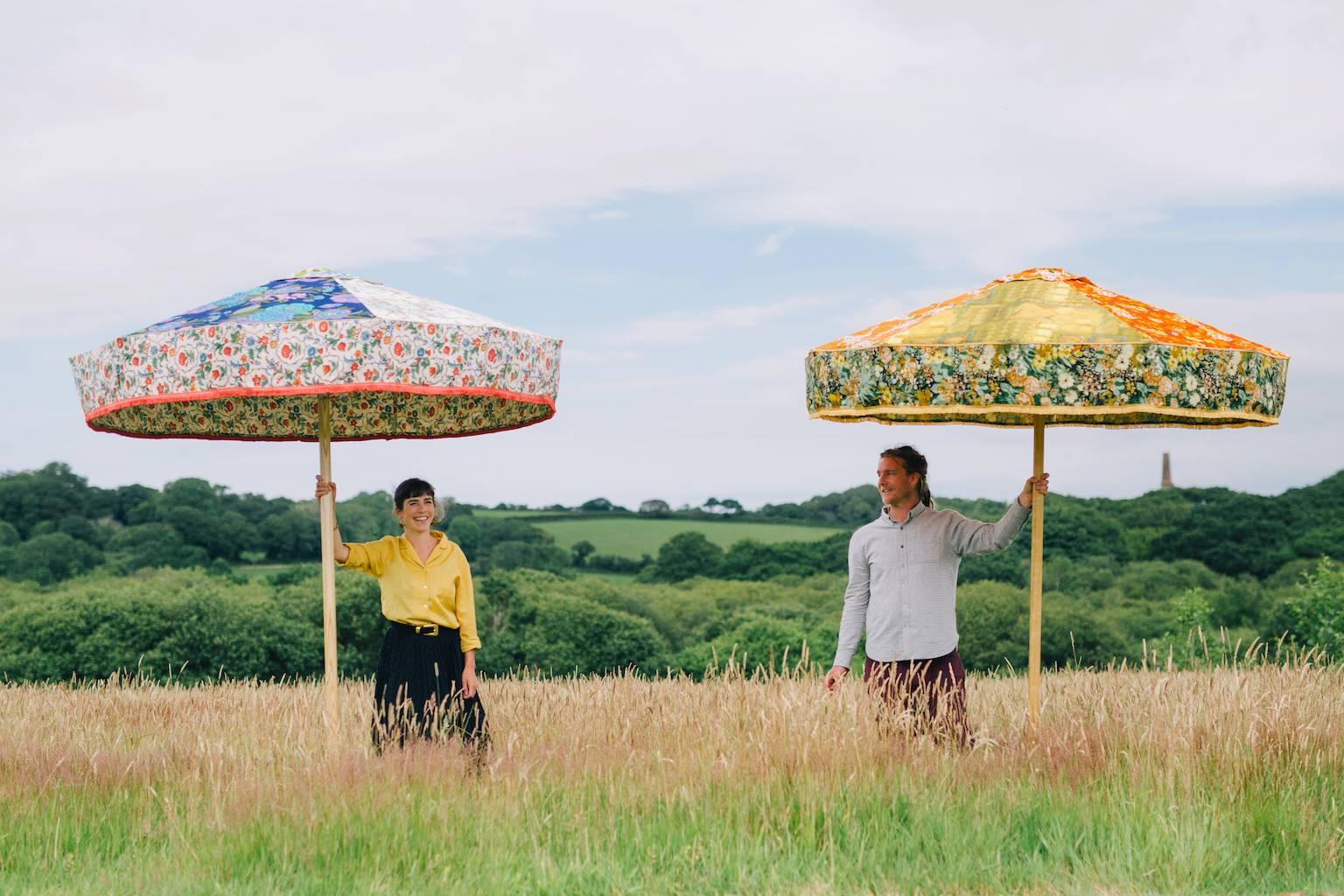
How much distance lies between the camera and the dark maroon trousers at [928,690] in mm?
6668

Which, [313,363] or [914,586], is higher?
[313,363]

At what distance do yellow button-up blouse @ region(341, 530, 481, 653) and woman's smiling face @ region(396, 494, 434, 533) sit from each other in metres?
0.10

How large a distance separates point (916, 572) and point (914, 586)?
0.25 feet

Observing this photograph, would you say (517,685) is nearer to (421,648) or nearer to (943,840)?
(421,648)

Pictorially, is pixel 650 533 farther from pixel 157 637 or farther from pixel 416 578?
pixel 416 578

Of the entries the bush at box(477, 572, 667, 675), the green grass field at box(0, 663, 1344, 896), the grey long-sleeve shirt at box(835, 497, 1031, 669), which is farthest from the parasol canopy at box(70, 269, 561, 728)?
the bush at box(477, 572, 667, 675)

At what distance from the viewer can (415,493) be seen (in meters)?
7.01

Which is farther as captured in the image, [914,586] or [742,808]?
[914,586]

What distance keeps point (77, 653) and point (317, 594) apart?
4394mm

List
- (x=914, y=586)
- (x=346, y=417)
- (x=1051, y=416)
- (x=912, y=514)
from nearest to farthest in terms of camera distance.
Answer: (x=914, y=586)
(x=912, y=514)
(x=1051, y=416)
(x=346, y=417)

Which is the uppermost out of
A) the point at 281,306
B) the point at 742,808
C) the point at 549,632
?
Answer: the point at 281,306

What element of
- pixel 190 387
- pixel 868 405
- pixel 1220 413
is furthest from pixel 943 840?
pixel 190 387

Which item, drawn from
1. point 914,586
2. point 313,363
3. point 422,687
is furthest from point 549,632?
point 313,363

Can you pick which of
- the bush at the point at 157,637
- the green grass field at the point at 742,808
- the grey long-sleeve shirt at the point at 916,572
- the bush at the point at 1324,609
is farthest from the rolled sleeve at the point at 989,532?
the bush at the point at 157,637
